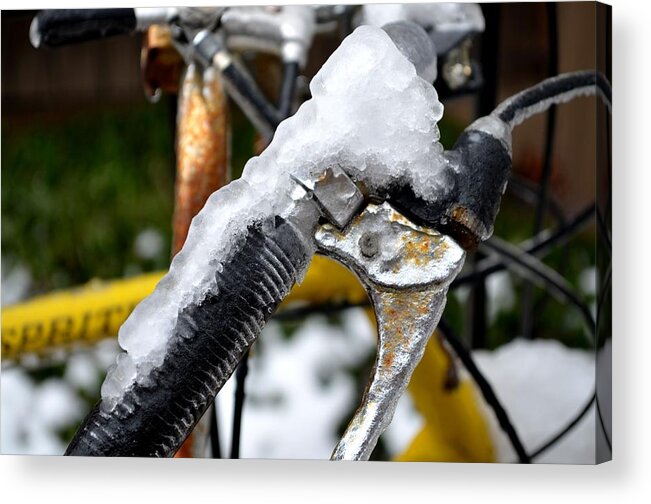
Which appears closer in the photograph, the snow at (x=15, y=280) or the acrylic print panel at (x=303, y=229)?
the acrylic print panel at (x=303, y=229)

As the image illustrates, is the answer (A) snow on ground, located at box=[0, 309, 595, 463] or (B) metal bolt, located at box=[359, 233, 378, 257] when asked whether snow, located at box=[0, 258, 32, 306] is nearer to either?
(A) snow on ground, located at box=[0, 309, 595, 463]

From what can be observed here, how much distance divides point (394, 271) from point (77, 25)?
0.37 m

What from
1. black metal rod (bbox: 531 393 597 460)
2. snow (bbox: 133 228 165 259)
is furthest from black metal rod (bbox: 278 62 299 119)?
snow (bbox: 133 228 165 259)

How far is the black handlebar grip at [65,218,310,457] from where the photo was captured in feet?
1.33

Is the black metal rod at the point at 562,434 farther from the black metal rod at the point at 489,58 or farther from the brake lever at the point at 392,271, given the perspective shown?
the brake lever at the point at 392,271

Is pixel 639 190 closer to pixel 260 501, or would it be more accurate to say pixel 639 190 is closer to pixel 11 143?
pixel 260 501

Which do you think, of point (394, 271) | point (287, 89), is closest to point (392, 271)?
point (394, 271)

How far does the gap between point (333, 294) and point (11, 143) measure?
2.06ft

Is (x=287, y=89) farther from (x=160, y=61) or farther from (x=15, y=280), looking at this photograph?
(x=15, y=280)

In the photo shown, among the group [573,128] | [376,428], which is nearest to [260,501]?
[376,428]

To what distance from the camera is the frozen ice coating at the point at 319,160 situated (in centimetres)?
41

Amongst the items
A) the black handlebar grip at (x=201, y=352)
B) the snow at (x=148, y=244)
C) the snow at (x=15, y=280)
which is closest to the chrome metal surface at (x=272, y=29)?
the black handlebar grip at (x=201, y=352)

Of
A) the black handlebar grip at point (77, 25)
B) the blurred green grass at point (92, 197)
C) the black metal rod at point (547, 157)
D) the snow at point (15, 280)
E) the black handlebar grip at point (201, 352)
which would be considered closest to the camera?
the black handlebar grip at point (201, 352)

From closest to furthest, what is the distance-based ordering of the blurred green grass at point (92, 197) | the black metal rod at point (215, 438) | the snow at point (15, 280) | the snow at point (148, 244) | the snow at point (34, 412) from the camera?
the black metal rod at point (215, 438)
the snow at point (34, 412)
the snow at point (15, 280)
the blurred green grass at point (92, 197)
the snow at point (148, 244)
